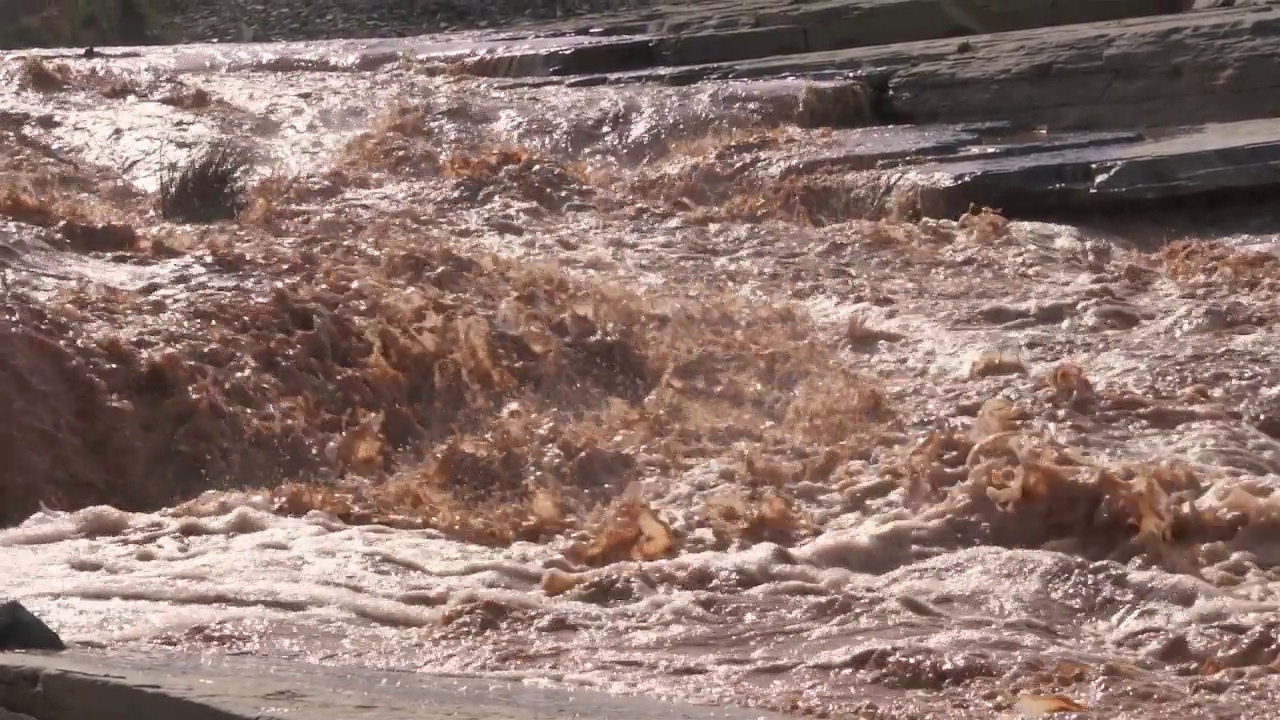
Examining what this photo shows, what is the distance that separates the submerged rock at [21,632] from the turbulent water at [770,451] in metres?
0.44

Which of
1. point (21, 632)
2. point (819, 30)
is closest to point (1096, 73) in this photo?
point (819, 30)

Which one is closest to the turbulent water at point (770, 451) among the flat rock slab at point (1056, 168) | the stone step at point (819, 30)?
the flat rock slab at point (1056, 168)

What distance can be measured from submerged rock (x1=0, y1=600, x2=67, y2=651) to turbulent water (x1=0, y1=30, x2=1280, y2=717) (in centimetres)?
44

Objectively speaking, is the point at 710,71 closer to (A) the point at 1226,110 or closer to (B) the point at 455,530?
(A) the point at 1226,110

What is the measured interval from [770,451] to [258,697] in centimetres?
308

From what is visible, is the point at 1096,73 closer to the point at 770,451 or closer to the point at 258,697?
the point at 770,451

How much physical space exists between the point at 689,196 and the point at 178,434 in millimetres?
3465

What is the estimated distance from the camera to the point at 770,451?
5680 millimetres

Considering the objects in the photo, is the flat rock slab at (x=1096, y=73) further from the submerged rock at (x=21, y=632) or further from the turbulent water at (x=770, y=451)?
the submerged rock at (x=21, y=632)

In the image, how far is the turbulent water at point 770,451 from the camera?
394cm

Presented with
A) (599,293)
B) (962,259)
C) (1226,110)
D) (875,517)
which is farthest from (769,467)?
(1226,110)

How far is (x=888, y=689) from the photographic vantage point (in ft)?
12.3

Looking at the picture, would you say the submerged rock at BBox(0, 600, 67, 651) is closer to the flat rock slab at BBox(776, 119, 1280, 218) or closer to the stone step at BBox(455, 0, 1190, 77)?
the flat rock slab at BBox(776, 119, 1280, 218)

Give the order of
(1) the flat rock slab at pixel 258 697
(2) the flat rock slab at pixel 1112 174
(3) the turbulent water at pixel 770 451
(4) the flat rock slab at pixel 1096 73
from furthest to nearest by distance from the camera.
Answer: (4) the flat rock slab at pixel 1096 73
(2) the flat rock slab at pixel 1112 174
(3) the turbulent water at pixel 770 451
(1) the flat rock slab at pixel 258 697
